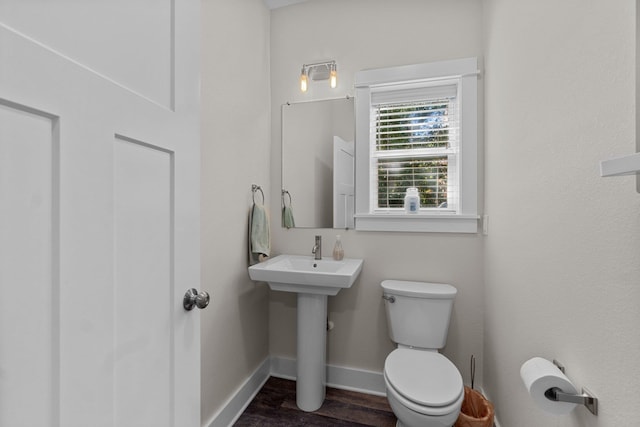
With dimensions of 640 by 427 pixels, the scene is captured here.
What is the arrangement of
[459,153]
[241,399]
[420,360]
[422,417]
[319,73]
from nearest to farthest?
[422,417]
[420,360]
[241,399]
[459,153]
[319,73]

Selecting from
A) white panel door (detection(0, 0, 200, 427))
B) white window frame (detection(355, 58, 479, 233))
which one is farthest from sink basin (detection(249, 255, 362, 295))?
white panel door (detection(0, 0, 200, 427))

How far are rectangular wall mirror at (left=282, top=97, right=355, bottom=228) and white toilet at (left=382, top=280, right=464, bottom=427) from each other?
0.61 meters

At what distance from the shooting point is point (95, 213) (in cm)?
60

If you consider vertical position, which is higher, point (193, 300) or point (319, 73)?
point (319, 73)

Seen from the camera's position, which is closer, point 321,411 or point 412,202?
point 321,411

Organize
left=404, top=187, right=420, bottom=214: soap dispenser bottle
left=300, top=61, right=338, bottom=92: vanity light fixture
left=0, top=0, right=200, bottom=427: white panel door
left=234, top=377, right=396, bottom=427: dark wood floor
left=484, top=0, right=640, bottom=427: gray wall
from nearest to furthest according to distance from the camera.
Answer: left=0, top=0, right=200, bottom=427: white panel door → left=484, top=0, right=640, bottom=427: gray wall → left=234, top=377, right=396, bottom=427: dark wood floor → left=404, top=187, right=420, bottom=214: soap dispenser bottle → left=300, top=61, right=338, bottom=92: vanity light fixture

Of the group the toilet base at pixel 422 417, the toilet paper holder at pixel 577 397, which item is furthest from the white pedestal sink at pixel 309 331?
the toilet paper holder at pixel 577 397

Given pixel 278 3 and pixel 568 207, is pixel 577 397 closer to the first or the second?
pixel 568 207

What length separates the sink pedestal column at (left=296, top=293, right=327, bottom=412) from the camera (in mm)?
1802

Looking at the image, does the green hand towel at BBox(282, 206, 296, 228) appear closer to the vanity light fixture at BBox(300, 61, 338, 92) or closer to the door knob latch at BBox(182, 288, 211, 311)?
the vanity light fixture at BBox(300, 61, 338, 92)

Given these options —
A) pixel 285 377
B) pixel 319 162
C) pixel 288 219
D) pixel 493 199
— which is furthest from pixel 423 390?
pixel 319 162

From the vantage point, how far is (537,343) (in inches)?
42.9

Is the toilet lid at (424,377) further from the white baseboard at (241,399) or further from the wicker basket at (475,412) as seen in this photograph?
the white baseboard at (241,399)

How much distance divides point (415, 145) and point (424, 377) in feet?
4.46
